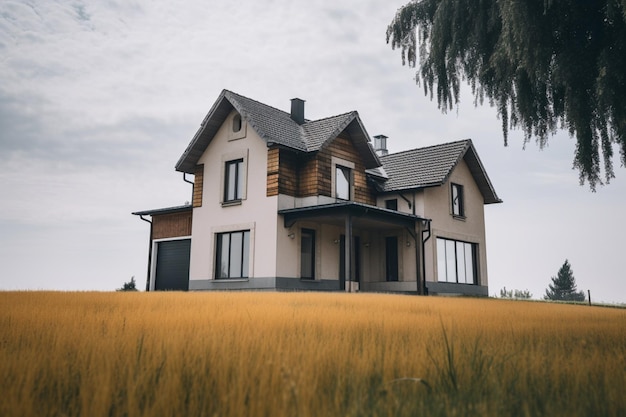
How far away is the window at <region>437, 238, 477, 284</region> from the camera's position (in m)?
23.4

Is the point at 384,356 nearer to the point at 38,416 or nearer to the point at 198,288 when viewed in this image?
the point at 38,416

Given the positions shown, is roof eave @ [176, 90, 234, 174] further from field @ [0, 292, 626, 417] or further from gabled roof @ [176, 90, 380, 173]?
field @ [0, 292, 626, 417]

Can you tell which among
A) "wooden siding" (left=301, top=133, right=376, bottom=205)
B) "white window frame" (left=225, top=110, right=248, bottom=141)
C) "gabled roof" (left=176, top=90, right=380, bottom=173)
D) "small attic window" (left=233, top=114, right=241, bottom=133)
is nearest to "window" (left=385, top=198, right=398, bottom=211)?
"wooden siding" (left=301, top=133, right=376, bottom=205)

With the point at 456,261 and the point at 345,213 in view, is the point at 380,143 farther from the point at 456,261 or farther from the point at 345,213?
the point at 345,213

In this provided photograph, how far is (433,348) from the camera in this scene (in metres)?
4.42

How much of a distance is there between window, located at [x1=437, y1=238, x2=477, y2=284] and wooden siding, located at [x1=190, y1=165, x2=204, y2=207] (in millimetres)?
10852

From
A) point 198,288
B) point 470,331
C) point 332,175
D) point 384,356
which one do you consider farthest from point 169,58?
point 384,356

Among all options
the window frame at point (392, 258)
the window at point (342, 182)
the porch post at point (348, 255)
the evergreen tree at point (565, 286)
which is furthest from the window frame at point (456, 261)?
the evergreen tree at point (565, 286)

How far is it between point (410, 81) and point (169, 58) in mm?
10887

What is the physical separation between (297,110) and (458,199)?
9079mm

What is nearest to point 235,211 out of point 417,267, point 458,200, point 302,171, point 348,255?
point 302,171

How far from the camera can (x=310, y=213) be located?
1870 cm

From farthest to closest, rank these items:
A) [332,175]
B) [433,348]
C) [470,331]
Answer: [332,175]
[470,331]
[433,348]

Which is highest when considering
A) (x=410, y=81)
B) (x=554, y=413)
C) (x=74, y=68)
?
(x=74, y=68)
